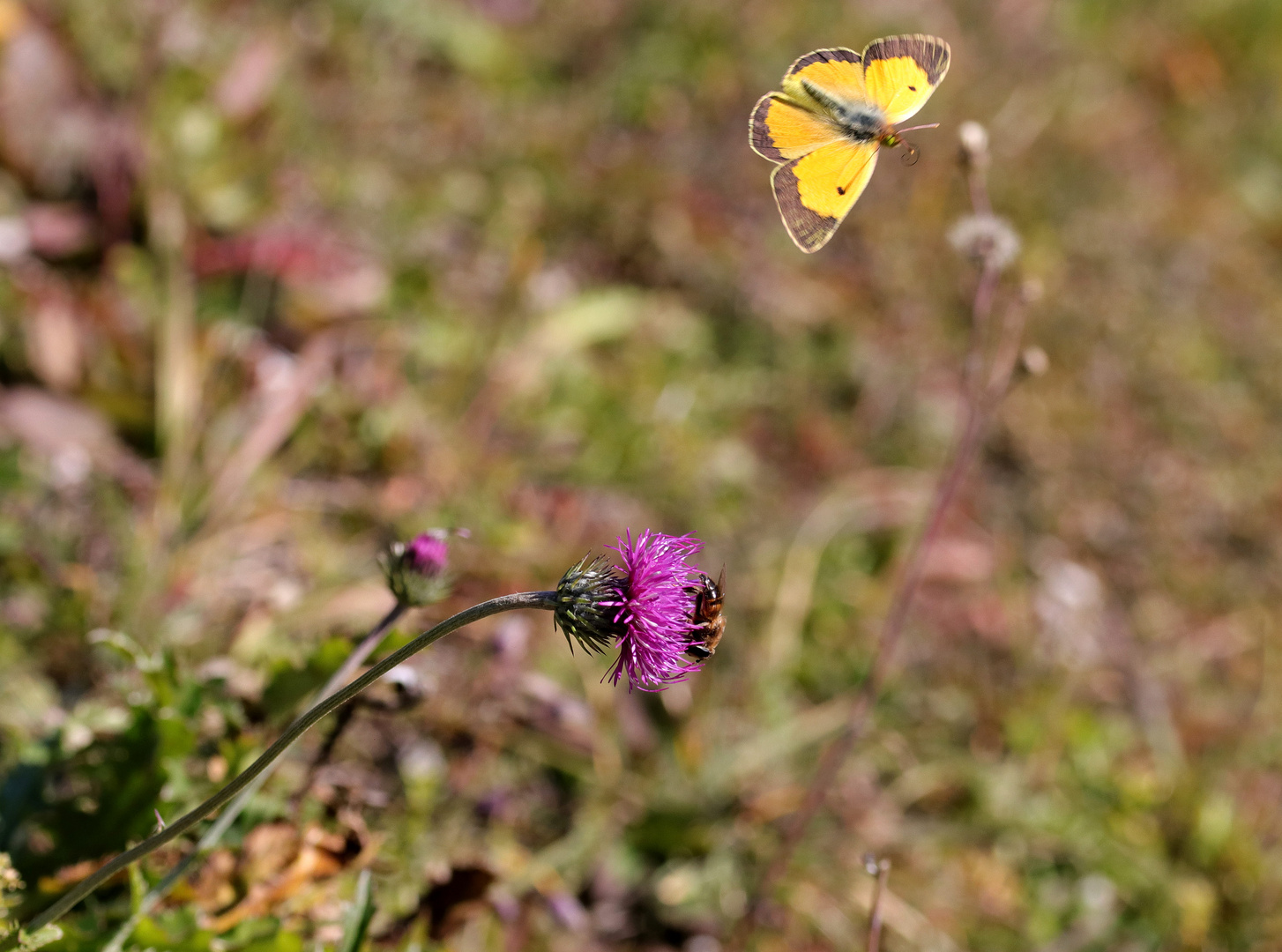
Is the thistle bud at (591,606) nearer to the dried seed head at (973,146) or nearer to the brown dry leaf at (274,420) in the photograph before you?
the dried seed head at (973,146)

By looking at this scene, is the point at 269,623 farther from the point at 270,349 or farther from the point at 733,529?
the point at 733,529

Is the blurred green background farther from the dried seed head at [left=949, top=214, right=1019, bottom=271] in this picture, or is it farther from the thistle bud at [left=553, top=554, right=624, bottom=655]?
the thistle bud at [left=553, top=554, right=624, bottom=655]

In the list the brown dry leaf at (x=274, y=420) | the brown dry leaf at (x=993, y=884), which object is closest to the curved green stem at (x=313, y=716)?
the brown dry leaf at (x=274, y=420)

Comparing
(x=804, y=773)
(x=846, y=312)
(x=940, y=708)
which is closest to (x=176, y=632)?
(x=804, y=773)

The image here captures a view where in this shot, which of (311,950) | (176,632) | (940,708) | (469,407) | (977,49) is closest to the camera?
(311,950)

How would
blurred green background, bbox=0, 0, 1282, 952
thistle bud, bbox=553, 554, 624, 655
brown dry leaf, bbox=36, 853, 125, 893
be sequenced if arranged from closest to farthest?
thistle bud, bbox=553, 554, 624, 655 < brown dry leaf, bbox=36, 853, 125, 893 < blurred green background, bbox=0, 0, 1282, 952

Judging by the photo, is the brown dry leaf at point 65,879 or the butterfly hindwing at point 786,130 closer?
the butterfly hindwing at point 786,130

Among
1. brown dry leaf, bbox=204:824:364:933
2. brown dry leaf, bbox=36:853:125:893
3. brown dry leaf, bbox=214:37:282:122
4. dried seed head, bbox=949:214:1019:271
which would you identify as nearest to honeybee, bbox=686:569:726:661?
brown dry leaf, bbox=204:824:364:933
